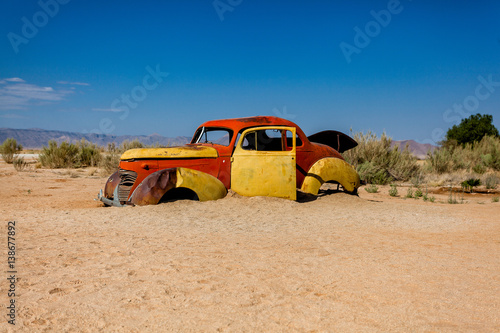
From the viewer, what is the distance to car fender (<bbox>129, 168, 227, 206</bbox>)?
7.88m

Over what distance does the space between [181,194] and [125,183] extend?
1.17m

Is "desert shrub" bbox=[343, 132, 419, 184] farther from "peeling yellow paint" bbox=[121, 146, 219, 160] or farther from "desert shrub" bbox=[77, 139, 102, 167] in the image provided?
"desert shrub" bbox=[77, 139, 102, 167]

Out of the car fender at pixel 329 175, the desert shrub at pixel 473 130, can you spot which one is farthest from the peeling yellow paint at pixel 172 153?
the desert shrub at pixel 473 130

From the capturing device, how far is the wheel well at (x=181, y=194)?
8.53m

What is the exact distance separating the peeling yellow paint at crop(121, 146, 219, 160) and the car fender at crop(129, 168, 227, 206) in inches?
14.3

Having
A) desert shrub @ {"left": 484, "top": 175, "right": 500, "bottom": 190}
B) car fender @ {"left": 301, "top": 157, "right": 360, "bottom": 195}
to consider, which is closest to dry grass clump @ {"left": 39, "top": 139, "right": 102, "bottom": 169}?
car fender @ {"left": 301, "top": 157, "right": 360, "bottom": 195}

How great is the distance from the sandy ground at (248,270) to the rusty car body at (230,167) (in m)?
0.46

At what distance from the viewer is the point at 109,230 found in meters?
6.44

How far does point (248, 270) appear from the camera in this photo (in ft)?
15.1

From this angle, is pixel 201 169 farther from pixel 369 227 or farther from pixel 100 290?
pixel 100 290

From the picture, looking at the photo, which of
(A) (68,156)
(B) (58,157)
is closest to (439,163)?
(A) (68,156)

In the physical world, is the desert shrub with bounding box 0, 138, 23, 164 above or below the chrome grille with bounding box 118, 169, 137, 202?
above

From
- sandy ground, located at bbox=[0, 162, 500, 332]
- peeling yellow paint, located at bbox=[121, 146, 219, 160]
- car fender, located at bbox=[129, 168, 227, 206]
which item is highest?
peeling yellow paint, located at bbox=[121, 146, 219, 160]

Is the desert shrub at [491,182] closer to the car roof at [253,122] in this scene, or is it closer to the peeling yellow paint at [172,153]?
the car roof at [253,122]
